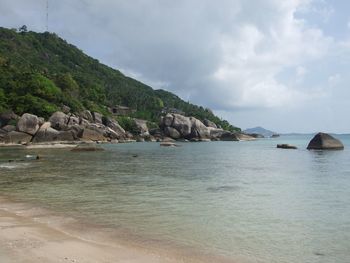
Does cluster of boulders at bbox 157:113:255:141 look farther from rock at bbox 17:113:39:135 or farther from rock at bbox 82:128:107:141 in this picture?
rock at bbox 17:113:39:135

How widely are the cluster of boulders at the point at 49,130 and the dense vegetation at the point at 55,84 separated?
6.97m

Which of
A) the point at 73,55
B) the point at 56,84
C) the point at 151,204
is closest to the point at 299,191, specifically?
the point at 151,204

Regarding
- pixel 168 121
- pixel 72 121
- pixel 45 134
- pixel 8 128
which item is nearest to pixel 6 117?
pixel 8 128

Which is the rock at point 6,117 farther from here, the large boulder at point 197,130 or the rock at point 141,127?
the large boulder at point 197,130

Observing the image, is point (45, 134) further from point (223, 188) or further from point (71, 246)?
point (71, 246)

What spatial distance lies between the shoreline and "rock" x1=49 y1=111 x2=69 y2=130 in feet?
242

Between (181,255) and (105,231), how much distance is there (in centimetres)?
327

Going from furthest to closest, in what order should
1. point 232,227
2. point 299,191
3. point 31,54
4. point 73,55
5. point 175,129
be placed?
point 73,55 < point 31,54 < point 175,129 < point 299,191 < point 232,227

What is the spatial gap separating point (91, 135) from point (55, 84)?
128 feet

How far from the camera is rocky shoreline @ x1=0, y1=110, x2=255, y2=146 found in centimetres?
7788

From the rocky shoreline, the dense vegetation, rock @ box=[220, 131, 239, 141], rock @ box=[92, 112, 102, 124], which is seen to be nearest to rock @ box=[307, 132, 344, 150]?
the rocky shoreline

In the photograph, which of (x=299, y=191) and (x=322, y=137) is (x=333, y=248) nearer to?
(x=299, y=191)

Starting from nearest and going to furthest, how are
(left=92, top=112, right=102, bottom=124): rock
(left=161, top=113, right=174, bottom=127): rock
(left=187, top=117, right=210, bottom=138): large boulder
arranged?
(left=92, top=112, right=102, bottom=124): rock → (left=161, top=113, right=174, bottom=127): rock → (left=187, top=117, right=210, bottom=138): large boulder

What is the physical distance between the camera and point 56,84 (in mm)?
119500
